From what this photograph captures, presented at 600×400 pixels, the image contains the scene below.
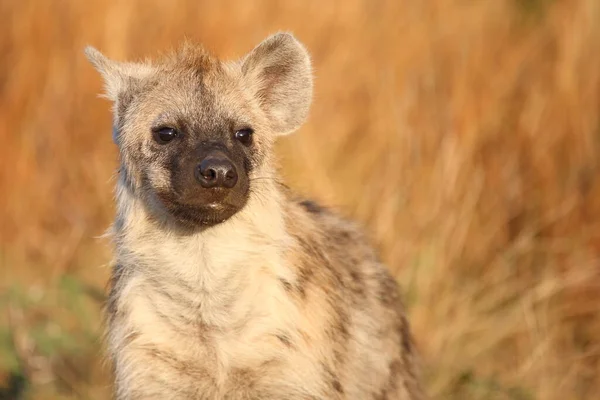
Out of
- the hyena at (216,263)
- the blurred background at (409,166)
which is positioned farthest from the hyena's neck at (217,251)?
the blurred background at (409,166)

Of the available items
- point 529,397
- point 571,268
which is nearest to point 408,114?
point 571,268

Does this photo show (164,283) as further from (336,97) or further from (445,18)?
(445,18)

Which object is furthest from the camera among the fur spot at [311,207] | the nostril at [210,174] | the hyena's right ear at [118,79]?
the fur spot at [311,207]

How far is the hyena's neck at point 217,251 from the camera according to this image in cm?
359

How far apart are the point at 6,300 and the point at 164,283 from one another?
6.65 ft

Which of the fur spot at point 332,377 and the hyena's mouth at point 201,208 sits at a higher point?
the hyena's mouth at point 201,208

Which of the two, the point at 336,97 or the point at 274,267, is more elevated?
the point at 336,97

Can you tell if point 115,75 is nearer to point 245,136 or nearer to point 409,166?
point 245,136

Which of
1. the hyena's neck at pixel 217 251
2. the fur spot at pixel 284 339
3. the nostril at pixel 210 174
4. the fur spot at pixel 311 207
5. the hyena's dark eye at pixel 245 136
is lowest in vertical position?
the fur spot at pixel 284 339

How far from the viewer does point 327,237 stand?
4051 mm

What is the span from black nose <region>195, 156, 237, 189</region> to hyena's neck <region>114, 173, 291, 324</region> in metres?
0.29

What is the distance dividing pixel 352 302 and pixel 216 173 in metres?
0.86

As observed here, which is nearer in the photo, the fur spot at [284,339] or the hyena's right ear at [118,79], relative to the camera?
the fur spot at [284,339]

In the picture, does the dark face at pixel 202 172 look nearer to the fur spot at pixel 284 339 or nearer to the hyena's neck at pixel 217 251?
the hyena's neck at pixel 217 251
